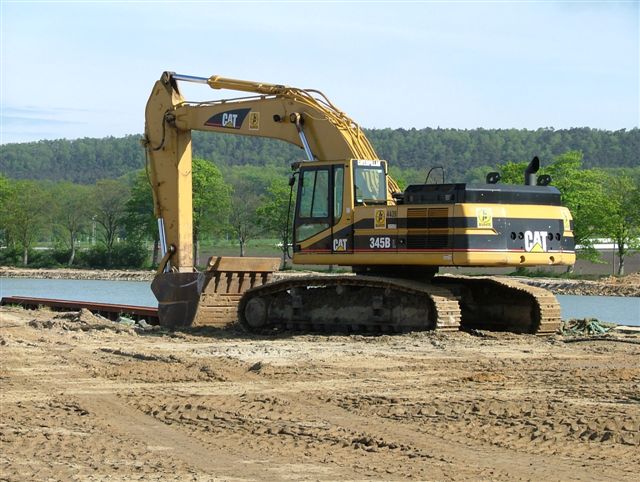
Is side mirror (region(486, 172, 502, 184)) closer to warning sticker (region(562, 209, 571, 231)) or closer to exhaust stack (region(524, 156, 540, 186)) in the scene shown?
exhaust stack (region(524, 156, 540, 186))

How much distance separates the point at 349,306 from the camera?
19.7 meters

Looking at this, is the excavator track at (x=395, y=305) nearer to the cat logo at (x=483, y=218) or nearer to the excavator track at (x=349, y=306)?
the excavator track at (x=349, y=306)

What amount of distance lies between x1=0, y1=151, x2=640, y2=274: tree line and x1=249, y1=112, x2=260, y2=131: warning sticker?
4119 centimetres

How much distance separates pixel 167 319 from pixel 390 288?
188 inches

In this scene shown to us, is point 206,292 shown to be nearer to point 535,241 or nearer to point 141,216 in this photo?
point 535,241

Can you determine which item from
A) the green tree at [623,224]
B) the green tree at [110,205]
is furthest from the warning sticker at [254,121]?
the green tree at [110,205]

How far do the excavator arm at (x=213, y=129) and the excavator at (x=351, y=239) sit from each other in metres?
0.02

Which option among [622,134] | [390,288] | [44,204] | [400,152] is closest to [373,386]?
[390,288]

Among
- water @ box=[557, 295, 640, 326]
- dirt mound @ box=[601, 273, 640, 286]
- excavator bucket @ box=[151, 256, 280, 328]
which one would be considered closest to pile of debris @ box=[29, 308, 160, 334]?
excavator bucket @ box=[151, 256, 280, 328]

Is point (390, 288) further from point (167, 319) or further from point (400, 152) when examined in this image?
point (400, 152)

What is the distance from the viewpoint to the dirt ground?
8.78 meters

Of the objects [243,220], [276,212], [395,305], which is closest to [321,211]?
[395,305]

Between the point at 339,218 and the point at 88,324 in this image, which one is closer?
the point at 339,218

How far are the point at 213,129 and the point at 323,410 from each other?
1129 cm
